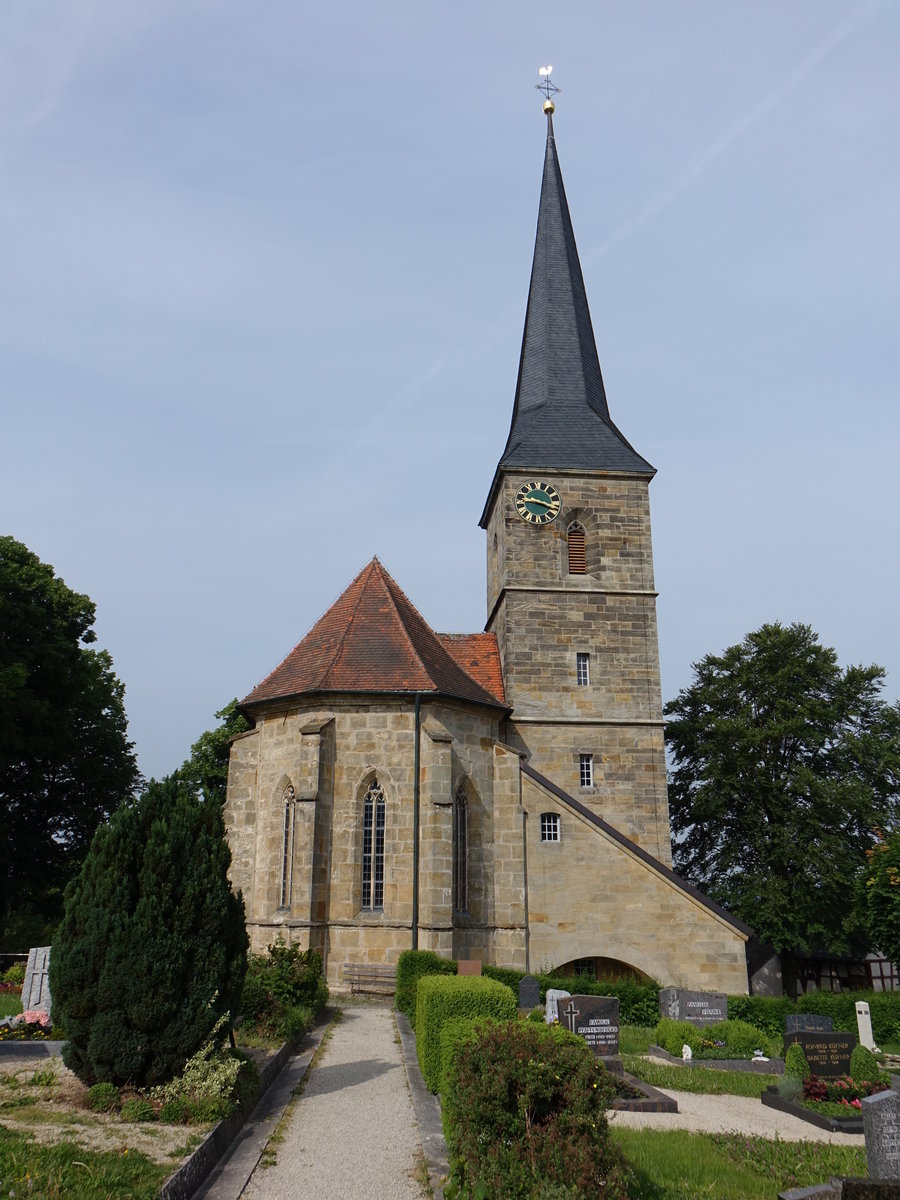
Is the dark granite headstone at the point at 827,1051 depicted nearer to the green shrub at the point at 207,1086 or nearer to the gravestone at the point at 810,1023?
the gravestone at the point at 810,1023

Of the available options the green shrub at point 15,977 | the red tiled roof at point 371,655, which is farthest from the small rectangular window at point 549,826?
the green shrub at point 15,977

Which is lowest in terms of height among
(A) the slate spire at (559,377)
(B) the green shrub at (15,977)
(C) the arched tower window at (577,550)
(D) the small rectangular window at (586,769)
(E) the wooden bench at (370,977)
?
(E) the wooden bench at (370,977)

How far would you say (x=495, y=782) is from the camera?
21.5 metres

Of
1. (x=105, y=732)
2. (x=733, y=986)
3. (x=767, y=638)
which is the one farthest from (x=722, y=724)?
(x=105, y=732)

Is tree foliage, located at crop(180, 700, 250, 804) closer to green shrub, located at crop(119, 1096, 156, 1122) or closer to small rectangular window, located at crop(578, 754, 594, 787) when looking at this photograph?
small rectangular window, located at crop(578, 754, 594, 787)

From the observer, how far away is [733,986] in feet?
68.0

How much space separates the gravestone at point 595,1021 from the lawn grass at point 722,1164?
3347mm

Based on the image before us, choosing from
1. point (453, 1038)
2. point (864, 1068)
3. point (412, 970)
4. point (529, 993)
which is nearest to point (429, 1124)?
point (453, 1038)

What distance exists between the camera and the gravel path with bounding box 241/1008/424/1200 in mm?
7289

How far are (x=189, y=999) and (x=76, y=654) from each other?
1995 centimetres

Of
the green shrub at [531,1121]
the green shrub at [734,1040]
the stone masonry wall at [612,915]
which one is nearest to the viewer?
the green shrub at [531,1121]

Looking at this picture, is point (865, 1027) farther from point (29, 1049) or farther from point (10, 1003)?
point (10, 1003)

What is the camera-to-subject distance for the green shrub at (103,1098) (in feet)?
28.3

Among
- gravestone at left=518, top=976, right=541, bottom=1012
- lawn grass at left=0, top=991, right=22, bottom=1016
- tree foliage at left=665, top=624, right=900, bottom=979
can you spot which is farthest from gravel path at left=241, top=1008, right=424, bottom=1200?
tree foliage at left=665, top=624, right=900, bottom=979
